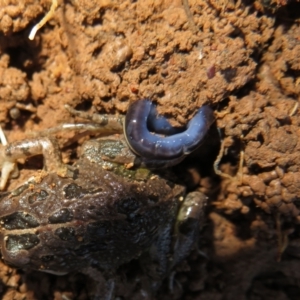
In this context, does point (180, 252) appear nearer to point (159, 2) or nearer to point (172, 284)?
point (172, 284)

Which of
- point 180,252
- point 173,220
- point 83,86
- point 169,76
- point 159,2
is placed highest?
point 159,2

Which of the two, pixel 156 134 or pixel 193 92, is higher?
pixel 193 92

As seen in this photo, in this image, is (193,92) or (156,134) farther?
(156,134)

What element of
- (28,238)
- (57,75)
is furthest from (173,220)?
(57,75)
